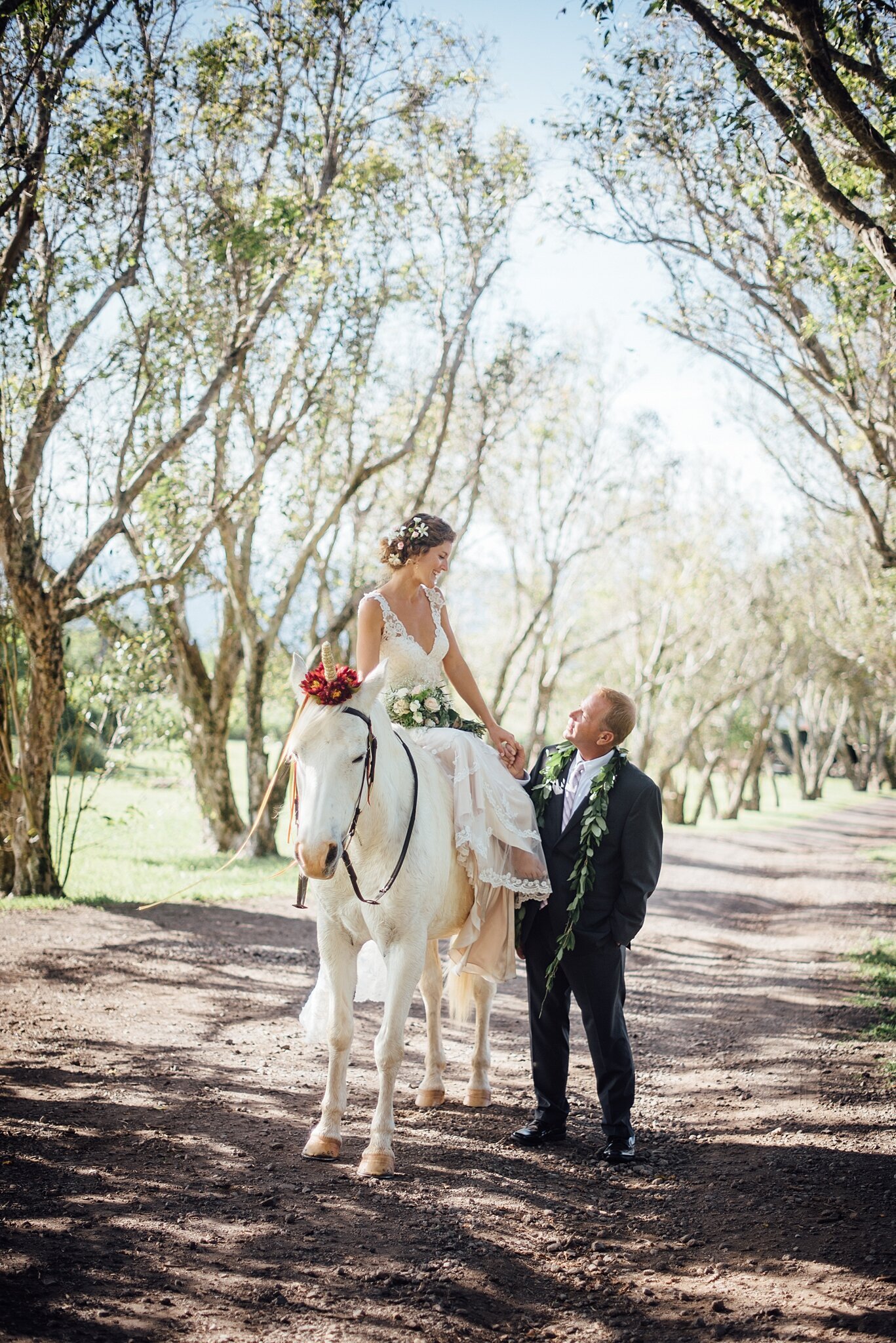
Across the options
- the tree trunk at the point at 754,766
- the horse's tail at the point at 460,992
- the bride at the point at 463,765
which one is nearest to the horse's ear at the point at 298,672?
the bride at the point at 463,765

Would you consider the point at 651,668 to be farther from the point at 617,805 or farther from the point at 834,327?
the point at 617,805

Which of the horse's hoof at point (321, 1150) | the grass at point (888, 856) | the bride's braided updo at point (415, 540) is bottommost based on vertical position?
the grass at point (888, 856)

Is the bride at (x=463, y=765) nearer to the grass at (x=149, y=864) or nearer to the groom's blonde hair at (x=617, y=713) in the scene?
the groom's blonde hair at (x=617, y=713)

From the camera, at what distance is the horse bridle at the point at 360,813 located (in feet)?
14.1

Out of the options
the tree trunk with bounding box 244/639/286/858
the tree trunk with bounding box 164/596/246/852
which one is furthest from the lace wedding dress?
the tree trunk with bounding box 164/596/246/852

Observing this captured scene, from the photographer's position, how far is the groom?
16.3ft

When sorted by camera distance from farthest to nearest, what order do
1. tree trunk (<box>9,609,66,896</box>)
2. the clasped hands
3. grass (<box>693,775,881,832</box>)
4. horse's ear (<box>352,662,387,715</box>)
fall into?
grass (<box>693,775,881,832</box>)
tree trunk (<box>9,609,66,896</box>)
the clasped hands
horse's ear (<box>352,662,387,715</box>)

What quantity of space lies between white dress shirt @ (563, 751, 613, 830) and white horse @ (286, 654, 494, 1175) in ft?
2.12

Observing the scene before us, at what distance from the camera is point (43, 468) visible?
36.1ft

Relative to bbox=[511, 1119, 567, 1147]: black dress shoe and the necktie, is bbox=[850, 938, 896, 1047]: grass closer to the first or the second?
bbox=[511, 1119, 567, 1147]: black dress shoe

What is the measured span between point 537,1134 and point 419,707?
230 cm

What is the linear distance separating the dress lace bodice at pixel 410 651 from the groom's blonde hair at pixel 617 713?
100 centimetres

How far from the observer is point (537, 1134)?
201 inches

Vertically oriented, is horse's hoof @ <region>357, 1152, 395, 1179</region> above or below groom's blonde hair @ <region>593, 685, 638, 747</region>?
below
